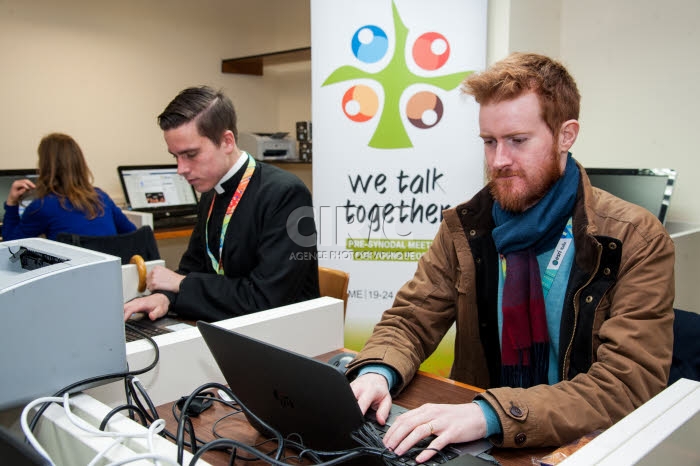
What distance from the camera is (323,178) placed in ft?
9.71

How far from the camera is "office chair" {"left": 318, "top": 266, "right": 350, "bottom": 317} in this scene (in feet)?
7.11

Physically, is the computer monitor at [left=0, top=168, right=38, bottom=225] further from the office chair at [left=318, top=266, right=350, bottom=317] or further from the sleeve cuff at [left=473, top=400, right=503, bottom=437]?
the sleeve cuff at [left=473, top=400, right=503, bottom=437]

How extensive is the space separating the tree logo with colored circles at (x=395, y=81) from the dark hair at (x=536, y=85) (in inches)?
57.3

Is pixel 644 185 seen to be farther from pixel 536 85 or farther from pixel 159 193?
pixel 159 193

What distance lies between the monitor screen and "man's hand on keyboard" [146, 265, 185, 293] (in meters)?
2.86

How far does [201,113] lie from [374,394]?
1277 mm

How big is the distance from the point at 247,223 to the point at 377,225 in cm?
100

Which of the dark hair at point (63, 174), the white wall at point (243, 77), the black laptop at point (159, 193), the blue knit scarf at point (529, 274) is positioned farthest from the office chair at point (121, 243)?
the white wall at point (243, 77)

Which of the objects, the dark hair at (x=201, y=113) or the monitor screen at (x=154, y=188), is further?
the monitor screen at (x=154, y=188)

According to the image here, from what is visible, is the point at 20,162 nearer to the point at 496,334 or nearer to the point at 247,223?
the point at 247,223

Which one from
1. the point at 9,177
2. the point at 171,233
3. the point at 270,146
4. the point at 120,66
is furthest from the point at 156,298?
the point at 120,66

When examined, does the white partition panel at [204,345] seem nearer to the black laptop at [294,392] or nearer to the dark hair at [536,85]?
the black laptop at [294,392]

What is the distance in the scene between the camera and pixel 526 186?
1.30 metres

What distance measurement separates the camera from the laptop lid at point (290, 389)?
785 mm
